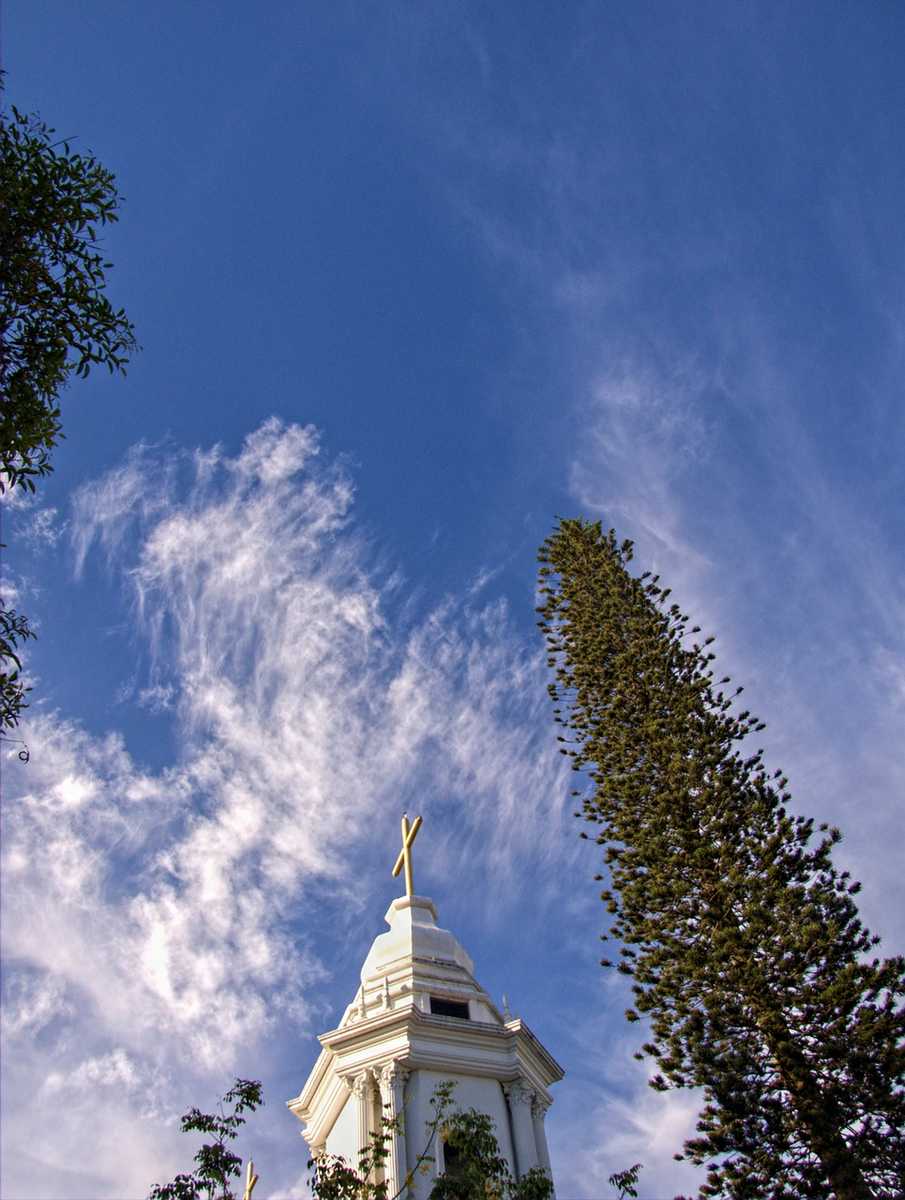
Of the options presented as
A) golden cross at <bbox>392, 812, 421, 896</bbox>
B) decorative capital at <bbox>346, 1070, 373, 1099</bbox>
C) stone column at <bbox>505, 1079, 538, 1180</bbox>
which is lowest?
stone column at <bbox>505, 1079, 538, 1180</bbox>

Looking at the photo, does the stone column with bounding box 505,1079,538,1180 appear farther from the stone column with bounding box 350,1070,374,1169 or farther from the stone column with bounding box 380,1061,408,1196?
the stone column with bounding box 350,1070,374,1169

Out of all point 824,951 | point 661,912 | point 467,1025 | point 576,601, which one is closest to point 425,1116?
point 467,1025

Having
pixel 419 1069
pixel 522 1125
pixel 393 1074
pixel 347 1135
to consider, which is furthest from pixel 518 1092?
pixel 347 1135

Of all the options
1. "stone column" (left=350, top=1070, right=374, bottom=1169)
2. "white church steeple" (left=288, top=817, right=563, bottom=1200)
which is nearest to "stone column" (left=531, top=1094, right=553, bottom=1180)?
"white church steeple" (left=288, top=817, right=563, bottom=1200)

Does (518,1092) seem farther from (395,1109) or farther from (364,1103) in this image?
(364,1103)

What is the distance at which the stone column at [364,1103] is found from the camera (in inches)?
697

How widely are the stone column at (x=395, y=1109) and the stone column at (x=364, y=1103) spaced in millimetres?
259

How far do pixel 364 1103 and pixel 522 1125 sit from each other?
2.96m

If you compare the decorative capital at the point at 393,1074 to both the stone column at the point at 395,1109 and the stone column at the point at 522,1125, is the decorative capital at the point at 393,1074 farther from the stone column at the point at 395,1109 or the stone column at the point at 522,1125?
the stone column at the point at 522,1125

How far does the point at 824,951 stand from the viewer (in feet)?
50.3

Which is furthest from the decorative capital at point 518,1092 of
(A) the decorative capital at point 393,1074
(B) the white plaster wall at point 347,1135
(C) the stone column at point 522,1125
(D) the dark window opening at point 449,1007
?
(B) the white plaster wall at point 347,1135

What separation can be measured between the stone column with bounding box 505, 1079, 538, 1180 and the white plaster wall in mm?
2887

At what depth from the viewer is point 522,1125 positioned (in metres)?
18.3

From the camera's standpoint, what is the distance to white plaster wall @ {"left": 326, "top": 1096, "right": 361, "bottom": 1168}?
17984 millimetres
